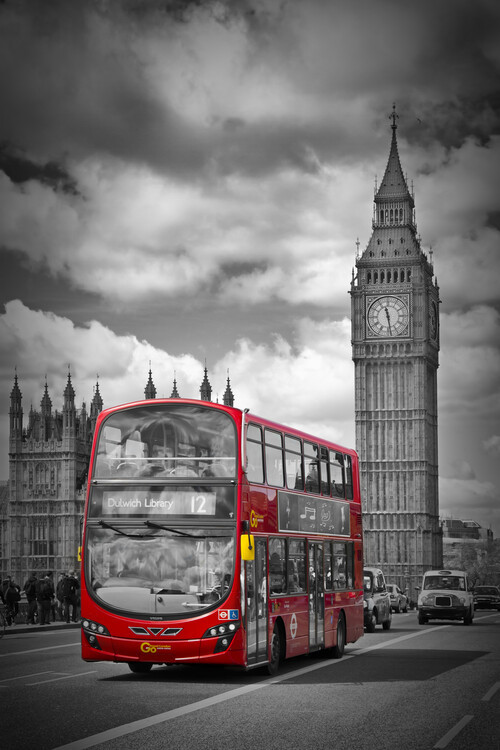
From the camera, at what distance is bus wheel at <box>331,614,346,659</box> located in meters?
21.0

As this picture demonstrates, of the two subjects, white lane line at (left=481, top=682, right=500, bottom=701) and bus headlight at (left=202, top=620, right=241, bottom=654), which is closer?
white lane line at (left=481, top=682, right=500, bottom=701)

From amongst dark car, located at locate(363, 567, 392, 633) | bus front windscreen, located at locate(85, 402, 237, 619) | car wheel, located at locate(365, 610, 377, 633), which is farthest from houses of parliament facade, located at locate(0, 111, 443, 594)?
bus front windscreen, located at locate(85, 402, 237, 619)

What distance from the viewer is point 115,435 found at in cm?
1636

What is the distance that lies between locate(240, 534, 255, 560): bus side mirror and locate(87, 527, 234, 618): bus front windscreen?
0.86 ft

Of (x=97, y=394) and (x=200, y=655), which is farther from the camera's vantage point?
(x=97, y=394)

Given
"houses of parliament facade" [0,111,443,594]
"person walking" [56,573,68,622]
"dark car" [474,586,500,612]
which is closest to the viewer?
"person walking" [56,573,68,622]

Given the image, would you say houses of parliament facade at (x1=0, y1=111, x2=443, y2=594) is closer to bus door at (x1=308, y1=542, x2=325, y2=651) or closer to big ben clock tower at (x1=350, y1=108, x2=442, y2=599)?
big ben clock tower at (x1=350, y1=108, x2=442, y2=599)

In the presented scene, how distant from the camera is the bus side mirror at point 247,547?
50.3 ft

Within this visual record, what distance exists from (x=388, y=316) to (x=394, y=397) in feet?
23.5

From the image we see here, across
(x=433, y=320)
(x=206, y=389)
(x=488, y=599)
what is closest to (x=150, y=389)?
(x=206, y=389)

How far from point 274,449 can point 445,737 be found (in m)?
7.12

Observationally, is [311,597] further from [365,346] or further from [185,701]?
[365,346]

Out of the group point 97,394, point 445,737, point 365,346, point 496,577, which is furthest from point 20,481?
point 445,737

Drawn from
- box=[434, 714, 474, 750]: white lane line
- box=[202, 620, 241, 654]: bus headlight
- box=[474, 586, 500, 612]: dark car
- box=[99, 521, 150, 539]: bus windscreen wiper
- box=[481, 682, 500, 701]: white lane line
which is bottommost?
box=[474, 586, 500, 612]: dark car
